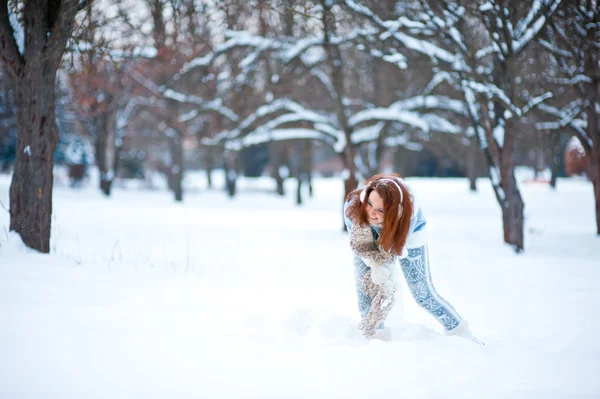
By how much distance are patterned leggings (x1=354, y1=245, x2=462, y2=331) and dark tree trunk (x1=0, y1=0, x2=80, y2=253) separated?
12.2 ft

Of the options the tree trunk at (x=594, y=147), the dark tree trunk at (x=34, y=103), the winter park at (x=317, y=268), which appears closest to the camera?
the winter park at (x=317, y=268)

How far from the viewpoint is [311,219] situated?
48.0 feet

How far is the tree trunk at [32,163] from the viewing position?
17.5 ft

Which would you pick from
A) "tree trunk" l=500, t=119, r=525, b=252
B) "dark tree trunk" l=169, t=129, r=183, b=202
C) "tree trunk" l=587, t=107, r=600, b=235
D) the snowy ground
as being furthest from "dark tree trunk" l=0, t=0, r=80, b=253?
"dark tree trunk" l=169, t=129, r=183, b=202

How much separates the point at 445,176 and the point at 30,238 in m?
37.9

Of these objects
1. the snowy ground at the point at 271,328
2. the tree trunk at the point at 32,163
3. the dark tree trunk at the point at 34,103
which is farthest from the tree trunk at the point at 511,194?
the tree trunk at the point at 32,163

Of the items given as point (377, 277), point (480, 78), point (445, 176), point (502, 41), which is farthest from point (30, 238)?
point (445, 176)

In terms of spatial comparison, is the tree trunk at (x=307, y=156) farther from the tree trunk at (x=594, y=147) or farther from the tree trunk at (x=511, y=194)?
the tree trunk at (x=511, y=194)

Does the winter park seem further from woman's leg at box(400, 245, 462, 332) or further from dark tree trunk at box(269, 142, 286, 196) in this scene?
dark tree trunk at box(269, 142, 286, 196)

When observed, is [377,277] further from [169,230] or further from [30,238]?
[169,230]

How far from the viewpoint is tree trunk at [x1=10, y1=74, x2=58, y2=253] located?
17.5 ft

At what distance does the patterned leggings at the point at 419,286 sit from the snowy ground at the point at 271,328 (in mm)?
151

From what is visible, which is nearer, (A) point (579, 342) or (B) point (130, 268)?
(A) point (579, 342)

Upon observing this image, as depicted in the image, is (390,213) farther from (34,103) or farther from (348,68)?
(348,68)
